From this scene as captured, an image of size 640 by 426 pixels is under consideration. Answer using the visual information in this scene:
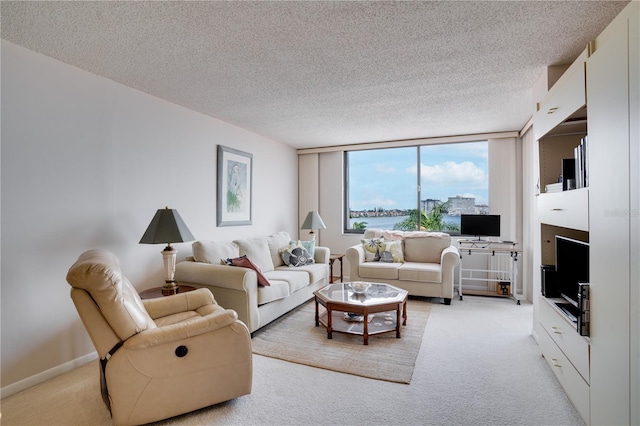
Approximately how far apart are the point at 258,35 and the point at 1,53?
1.80 m

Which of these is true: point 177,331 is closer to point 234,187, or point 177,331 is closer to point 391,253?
point 234,187

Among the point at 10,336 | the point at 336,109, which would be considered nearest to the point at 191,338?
the point at 10,336

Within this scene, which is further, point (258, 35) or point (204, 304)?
point (204, 304)

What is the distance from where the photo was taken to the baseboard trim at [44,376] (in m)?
2.29

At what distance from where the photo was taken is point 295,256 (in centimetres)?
463

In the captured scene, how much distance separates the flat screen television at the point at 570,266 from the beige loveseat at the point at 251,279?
254cm

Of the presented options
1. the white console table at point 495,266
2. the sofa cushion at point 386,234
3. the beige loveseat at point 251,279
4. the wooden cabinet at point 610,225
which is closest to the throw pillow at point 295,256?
the beige loveseat at point 251,279

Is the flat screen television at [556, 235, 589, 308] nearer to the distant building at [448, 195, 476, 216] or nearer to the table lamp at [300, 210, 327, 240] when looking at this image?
the distant building at [448, 195, 476, 216]

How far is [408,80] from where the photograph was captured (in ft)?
9.89

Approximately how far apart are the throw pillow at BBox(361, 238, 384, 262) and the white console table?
3.81ft

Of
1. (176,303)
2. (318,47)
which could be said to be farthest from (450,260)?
(176,303)

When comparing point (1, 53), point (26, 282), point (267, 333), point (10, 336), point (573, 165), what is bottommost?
point (267, 333)

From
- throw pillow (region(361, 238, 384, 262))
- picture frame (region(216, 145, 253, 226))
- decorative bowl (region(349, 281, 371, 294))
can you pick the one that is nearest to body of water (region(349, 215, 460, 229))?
throw pillow (region(361, 238, 384, 262))

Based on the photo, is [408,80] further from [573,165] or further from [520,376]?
Answer: [520,376]
